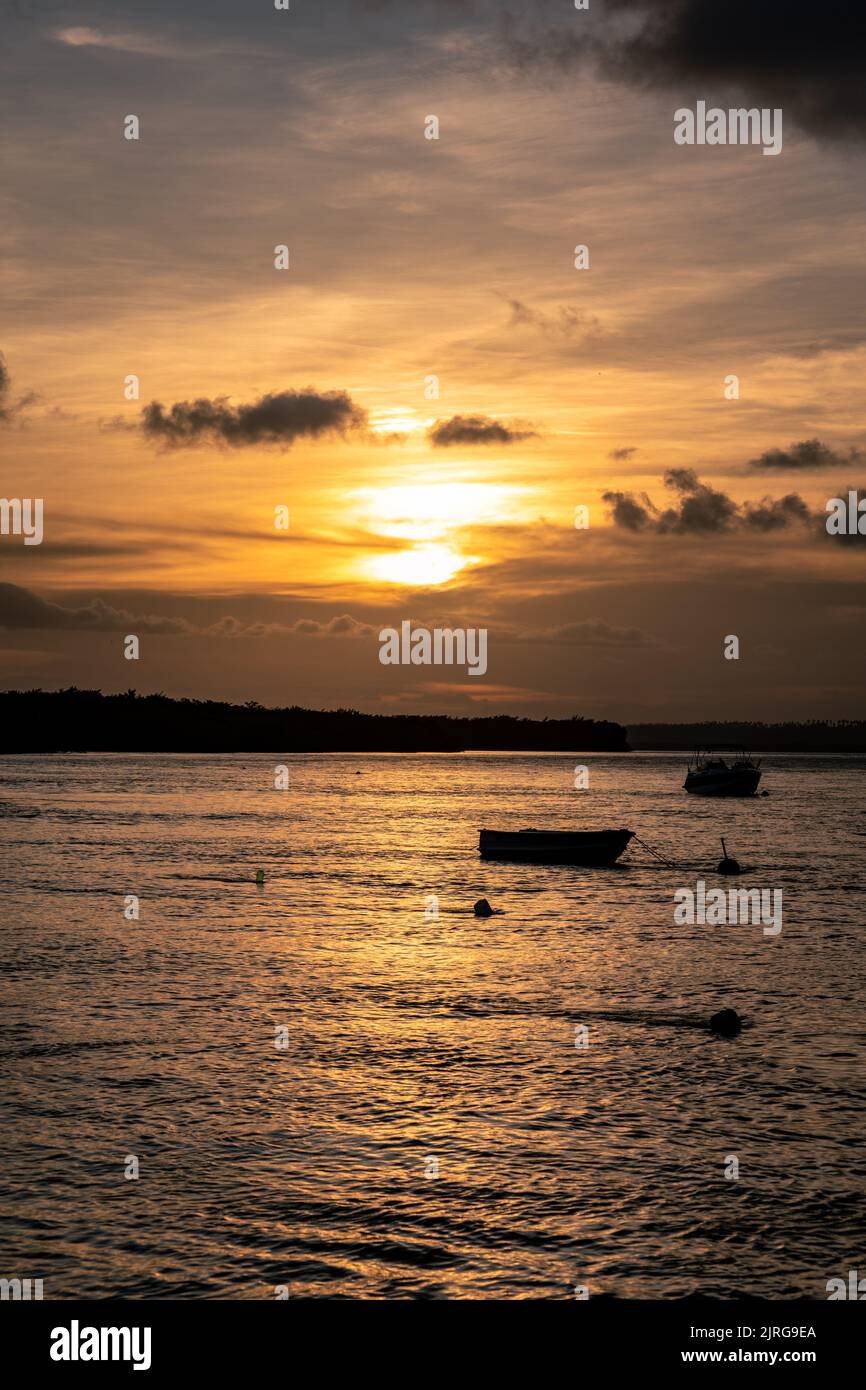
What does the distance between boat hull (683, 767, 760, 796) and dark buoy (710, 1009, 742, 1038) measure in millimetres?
123630

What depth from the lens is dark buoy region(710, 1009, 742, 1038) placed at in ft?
92.6

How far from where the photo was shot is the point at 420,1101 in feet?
72.5

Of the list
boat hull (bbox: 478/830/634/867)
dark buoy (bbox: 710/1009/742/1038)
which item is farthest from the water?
boat hull (bbox: 478/830/634/867)

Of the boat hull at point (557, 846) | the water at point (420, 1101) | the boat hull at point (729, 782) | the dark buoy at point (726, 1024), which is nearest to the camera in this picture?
the water at point (420, 1101)

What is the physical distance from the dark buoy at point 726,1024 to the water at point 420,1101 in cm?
71

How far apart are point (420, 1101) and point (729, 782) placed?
136 metres

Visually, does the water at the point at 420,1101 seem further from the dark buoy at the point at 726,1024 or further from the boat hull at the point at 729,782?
the boat hull at the point at 729,782

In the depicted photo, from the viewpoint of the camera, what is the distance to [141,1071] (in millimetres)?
23938

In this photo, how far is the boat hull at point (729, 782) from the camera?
5910 inches

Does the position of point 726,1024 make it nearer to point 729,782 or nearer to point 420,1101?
point 420,1101

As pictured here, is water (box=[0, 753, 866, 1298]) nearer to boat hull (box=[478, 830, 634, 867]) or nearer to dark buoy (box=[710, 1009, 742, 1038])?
dark buoy (box=[710, 1009, 742, 1038])

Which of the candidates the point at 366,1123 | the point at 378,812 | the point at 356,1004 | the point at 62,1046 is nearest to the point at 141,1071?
the point at 62,1046

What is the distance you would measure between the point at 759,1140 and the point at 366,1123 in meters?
6.62

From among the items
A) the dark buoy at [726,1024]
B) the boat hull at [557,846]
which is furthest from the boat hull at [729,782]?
the dark buoy at [726,1024]
